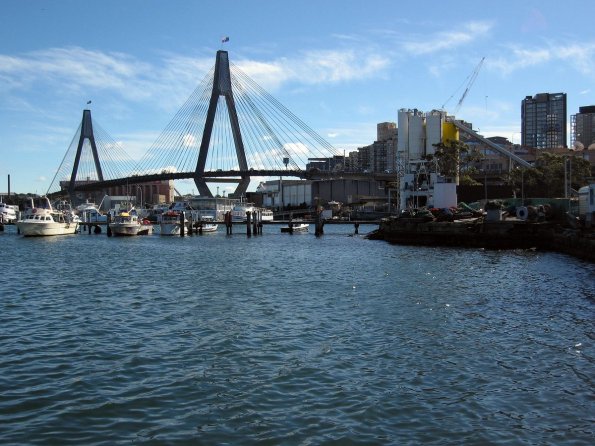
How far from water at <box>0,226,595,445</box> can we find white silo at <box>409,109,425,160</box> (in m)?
71.4

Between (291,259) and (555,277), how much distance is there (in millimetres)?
17213

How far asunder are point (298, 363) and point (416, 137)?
86860 mm

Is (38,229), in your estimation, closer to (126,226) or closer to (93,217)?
(126,226)

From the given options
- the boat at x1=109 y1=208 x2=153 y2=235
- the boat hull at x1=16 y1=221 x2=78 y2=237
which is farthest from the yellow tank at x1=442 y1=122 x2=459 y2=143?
the boat hull at x1=16 y1=221 x2=78 y2=237

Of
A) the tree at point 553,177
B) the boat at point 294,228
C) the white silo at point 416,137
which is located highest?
the white silo at point 416,137

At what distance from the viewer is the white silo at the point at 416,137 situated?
314 ft

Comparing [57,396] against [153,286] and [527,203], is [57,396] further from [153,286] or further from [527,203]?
[527,203]

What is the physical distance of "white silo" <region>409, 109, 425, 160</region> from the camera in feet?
314

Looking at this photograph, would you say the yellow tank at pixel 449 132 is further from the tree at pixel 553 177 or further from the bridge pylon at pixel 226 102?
the bridge pylon at pixel 226 102

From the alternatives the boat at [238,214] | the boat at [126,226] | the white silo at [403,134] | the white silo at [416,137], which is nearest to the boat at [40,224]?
the boat at [126,226]

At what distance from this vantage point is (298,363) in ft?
41.4

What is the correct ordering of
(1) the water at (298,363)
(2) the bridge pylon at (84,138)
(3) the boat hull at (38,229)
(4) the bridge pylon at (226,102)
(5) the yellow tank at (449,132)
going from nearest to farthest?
(1) the water at (298,363)
(3) the boat hull at (38,229)
(5) the yellow tank at (449,132)
(4) the bridge pylon at (226,102)
(2) the bridge pylon at (84,138)

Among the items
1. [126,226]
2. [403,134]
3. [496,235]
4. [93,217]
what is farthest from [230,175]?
[496,235]

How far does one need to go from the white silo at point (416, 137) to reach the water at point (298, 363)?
71.4 meters
